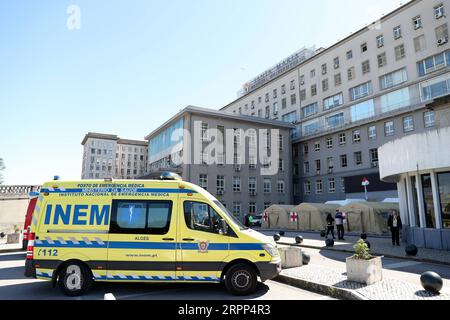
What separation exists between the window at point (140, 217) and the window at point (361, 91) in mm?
40160

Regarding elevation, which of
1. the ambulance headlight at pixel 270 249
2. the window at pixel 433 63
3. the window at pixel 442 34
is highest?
the window at pixel 442 34

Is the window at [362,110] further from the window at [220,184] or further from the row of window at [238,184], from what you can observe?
the window at [220,184]

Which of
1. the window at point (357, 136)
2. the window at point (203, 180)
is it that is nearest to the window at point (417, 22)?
the window at point (357, 136)

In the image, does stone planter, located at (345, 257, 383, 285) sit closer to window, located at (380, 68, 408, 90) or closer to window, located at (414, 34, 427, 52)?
window, located at (380, 68, 408, 90)

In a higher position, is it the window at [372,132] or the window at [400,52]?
the window at [400,52]

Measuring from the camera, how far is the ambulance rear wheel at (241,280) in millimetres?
7145

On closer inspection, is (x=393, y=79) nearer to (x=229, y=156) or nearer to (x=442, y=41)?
(x=442, y=41)

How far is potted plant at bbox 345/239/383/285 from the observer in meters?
7.77

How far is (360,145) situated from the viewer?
42031 millimetres

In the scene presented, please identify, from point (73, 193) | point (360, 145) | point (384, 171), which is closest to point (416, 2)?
point (360, 145)

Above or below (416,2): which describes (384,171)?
below
